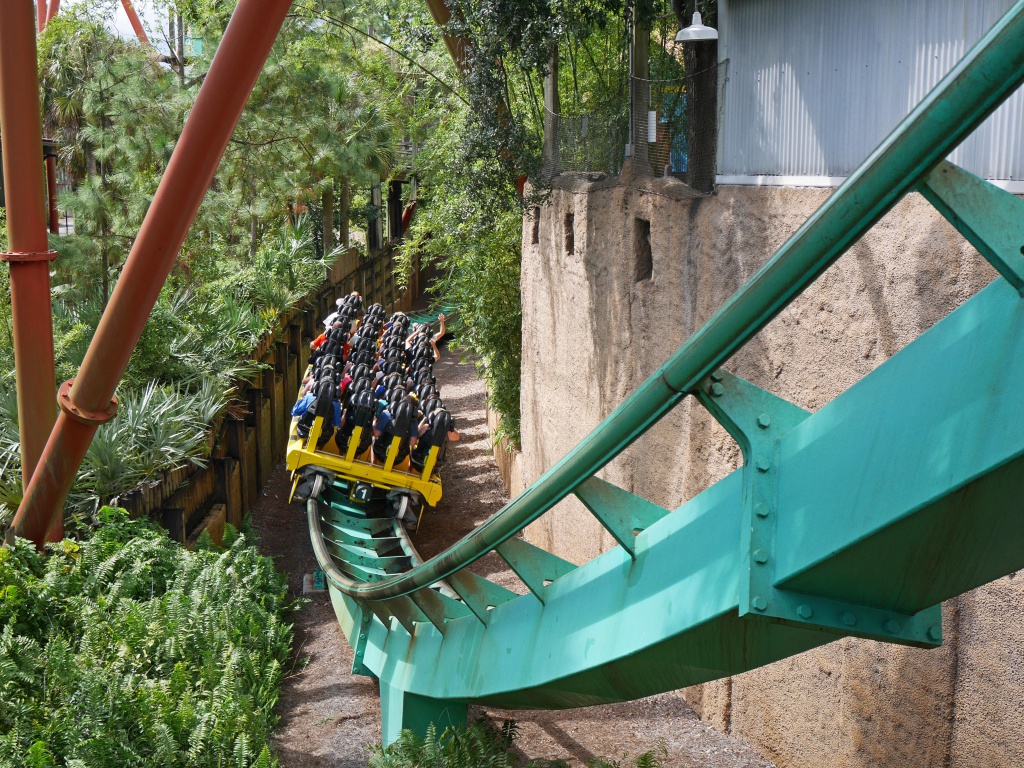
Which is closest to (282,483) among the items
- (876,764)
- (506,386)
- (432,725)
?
(506,386)

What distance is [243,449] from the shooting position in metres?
9.70

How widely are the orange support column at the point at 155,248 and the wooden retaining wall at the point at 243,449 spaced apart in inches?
42.9

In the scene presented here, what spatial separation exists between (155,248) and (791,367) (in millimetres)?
3121

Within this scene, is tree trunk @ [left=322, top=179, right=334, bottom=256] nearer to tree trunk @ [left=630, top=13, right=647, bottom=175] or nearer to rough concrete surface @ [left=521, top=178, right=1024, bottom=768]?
rough concrete surface @ [left=521, top=178, right=1024, bottom=768]

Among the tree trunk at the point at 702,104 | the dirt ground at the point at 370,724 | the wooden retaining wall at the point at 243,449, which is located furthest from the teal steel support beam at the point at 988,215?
the wooden retaining wall at the point at 243,449

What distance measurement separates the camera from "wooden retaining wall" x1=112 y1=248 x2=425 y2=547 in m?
7.46

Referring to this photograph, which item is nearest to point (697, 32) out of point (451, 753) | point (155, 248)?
point (155, 248)

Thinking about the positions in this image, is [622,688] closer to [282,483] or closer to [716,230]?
[716,230]

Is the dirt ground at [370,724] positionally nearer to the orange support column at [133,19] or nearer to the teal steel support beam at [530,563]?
the teal steel support beam at [530,563]

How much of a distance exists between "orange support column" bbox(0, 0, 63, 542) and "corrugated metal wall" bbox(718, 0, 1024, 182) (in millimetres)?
4077

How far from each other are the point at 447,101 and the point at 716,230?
8406 mm

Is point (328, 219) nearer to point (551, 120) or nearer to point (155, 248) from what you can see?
point (551, 120)

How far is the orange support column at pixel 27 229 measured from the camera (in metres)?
6.02

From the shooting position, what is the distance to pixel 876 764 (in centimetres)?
431
